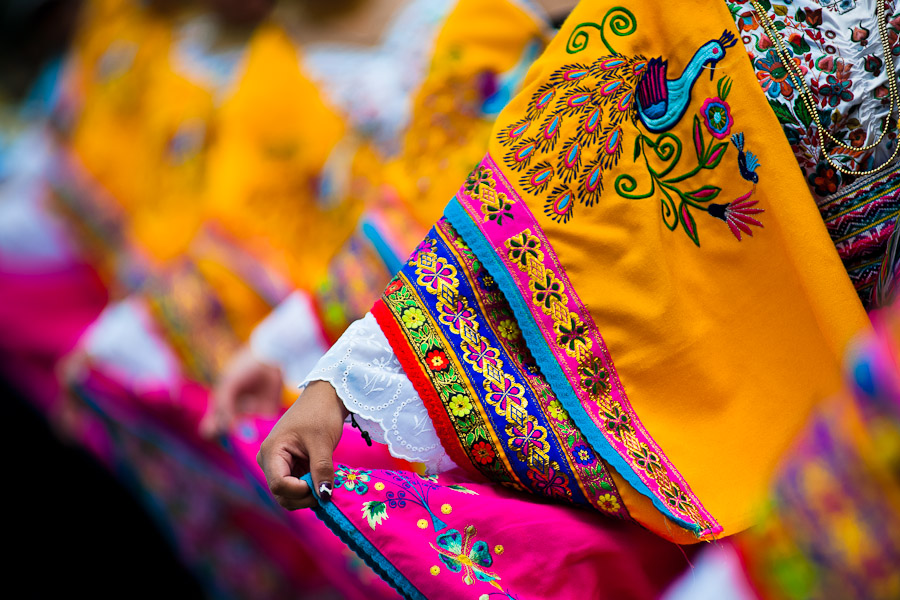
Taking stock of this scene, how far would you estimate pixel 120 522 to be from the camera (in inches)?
84.1

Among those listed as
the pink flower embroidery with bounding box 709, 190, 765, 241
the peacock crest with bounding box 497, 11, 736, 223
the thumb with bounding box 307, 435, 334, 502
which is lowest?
the pink flower embroidery with bounding box 709, 190, 765, 241

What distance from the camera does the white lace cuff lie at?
4.13ft

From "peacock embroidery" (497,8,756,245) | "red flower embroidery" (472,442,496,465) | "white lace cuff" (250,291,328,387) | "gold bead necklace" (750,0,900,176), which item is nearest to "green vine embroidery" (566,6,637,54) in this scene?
"peacock embroidery" (497,8,756,245)

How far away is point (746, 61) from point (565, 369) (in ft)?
1.08

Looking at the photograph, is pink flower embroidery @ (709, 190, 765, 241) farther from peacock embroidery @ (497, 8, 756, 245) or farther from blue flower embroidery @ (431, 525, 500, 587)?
blue flower embroidery @ (431, 525, 500, 587)

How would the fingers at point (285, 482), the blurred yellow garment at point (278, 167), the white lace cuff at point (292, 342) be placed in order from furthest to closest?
the blurred yellow garment at point (278, 167)
the white lace cuff at point (292, 342)
the fingers at point (285, 482)

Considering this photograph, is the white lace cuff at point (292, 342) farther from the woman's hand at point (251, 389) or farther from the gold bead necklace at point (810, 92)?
the gold bead necklace at point (810, 92)

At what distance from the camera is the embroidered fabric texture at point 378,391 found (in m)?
0.71

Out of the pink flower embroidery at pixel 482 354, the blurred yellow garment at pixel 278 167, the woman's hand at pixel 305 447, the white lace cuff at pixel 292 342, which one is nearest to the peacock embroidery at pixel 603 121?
the pink flower embroidery at pixel 482 354

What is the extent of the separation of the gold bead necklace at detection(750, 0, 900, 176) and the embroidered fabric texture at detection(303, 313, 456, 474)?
44cm

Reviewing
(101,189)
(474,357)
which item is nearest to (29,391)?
Result: (101,189)

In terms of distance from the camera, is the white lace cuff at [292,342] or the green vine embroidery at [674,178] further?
the white lace cuff at [292,342]

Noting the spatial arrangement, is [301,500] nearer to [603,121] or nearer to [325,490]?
[325,490]

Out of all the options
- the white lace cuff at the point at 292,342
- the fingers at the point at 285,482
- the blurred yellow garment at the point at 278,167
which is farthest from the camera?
the blurred yellow garment at the point at 278,167
